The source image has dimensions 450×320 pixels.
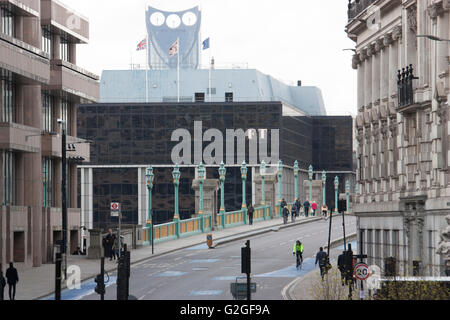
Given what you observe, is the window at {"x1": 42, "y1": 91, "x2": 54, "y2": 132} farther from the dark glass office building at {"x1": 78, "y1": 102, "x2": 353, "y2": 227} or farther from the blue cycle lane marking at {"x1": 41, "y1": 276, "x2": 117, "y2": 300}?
the dark glass office building at {"x1": 78, "y1": 102, "x2": 353, "y2": 227}

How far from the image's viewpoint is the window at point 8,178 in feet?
181

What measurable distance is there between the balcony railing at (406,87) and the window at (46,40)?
26.0 m

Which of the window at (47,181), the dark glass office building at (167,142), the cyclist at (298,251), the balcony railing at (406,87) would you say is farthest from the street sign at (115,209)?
the dark glass office building at (167,142)

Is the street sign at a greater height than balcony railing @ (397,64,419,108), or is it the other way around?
balcony railing @ (397,64,419,108)

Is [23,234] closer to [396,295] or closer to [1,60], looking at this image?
[1,60]

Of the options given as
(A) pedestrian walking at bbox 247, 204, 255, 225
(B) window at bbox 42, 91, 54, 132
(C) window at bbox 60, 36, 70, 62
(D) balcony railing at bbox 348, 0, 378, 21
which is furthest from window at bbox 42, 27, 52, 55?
(A) pedestrian walking at bbox 247, 204, 255, 225

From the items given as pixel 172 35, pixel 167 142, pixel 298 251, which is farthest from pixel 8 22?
pixel 172 35

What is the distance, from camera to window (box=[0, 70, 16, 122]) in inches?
2153

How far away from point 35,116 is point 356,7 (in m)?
17.9

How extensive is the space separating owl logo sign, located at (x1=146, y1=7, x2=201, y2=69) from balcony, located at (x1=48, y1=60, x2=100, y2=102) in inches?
3697

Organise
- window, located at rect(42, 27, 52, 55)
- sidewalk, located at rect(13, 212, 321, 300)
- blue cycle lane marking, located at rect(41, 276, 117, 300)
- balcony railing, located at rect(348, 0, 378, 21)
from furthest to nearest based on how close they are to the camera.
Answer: window, located at rect(42, 27, 52, 55) < balcony railing, located at rect(348, 0, 378, 21) < sidewalk, located at rect(13, 212, 321, 300) < blue cycle lane marking, located at rect(41, 276, 117, 300)

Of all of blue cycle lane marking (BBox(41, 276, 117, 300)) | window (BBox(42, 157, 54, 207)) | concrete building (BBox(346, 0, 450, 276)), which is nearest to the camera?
concrete building (BBox(346, 0, 450, 276))

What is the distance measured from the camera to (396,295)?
76.9 ft
